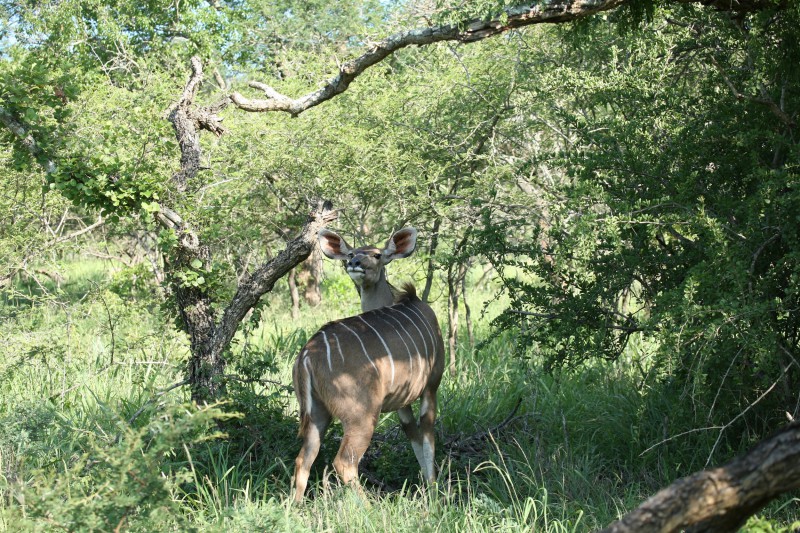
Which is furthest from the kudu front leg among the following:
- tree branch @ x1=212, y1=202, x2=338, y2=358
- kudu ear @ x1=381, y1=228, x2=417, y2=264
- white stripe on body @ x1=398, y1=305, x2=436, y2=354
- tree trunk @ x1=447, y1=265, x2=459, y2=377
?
tree trunk @ x1=447, y1=265, x2=459, y2=377

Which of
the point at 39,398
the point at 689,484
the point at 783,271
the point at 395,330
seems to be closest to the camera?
the point at 689,484

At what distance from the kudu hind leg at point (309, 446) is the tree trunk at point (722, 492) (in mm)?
2609

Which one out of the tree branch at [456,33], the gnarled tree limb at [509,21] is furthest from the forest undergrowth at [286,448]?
the gnarled tree limb at [509,21]

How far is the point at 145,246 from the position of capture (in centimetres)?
1115

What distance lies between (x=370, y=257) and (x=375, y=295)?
14.6 inches

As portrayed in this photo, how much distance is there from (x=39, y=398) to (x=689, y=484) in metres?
5.08

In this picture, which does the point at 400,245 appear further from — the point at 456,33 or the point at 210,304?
the point at 456,33

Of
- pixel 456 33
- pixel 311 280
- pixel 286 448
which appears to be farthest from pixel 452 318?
pixel 311 280

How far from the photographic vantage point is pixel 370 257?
5.91m

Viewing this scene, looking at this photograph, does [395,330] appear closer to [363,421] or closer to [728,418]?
[363,421]

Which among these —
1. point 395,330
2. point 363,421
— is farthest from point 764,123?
point 363,421

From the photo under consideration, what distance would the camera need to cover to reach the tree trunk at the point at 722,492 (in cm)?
235

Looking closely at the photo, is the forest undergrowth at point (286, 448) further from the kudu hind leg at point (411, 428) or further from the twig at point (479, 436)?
the kudu hind leg at point (411, 428)

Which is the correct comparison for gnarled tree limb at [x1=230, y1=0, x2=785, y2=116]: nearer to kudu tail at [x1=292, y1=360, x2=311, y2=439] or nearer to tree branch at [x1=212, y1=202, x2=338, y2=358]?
tree branch at [x1=212, y1=202, x2=338, y2=358]
